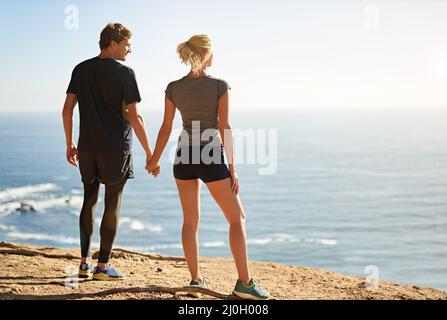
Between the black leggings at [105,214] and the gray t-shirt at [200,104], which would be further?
the black leggings at [105,214]

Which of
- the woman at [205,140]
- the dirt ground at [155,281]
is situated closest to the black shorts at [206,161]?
the woman at [205,140]

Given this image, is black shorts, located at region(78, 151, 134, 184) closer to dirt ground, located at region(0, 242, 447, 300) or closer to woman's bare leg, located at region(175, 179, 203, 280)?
woman's bare leg, located at region(175, 179, 203, 280)

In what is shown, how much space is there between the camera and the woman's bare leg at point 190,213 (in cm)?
467

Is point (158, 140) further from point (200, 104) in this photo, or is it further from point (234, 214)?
point (234, 214)

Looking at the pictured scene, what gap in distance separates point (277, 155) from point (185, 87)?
5082 inches

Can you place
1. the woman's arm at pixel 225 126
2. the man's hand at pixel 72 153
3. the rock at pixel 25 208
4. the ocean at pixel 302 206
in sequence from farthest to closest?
the rock at pixel 25 208
the ocean at pixel 302 206
the man's hand at pixel 72 153
the woman's arm at pixel 225 126

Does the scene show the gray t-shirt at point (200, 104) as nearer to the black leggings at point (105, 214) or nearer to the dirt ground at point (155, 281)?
the black leggings at point (105, 214)

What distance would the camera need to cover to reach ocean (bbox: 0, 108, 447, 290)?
64.5 m

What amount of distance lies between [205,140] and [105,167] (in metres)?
1.01

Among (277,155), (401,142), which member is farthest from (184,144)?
(401,142)

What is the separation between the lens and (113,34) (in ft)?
16.2

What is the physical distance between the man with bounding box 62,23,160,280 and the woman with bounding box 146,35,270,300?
48 cm

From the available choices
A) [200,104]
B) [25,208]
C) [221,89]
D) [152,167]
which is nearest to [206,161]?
[200,104]

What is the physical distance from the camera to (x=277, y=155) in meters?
133
